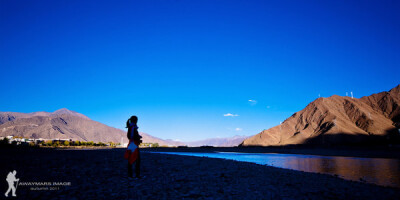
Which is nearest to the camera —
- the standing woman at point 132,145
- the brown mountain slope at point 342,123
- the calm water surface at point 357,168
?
the standing woman at point 132,145

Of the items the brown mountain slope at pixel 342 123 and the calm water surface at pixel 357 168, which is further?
the brown mountain slope at pixel 342 123

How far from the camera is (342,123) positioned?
5955 inches

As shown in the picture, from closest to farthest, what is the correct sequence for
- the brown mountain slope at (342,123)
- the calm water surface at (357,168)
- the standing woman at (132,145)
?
the standing woman at (132,145), the calm water surface at (357,168), the brown mountain slope at (342,123)

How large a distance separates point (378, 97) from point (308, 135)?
3053 inches

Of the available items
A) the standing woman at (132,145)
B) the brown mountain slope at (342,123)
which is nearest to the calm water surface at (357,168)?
the standing woman at (132,145)

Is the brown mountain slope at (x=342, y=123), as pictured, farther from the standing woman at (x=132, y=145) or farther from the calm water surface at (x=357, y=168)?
the standing woman at (x=132, y=145)

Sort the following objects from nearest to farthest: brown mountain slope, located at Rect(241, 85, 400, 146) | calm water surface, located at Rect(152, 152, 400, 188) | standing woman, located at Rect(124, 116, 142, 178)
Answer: standing woman, located at Rect(124, 116, 142, 178)
calm water surface, located at Rect(152, 152, 400, 188)
brown mountain slope, located at Rect(241, 85, 400, 146)

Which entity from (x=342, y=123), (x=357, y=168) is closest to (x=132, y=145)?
(x=357, y=168)

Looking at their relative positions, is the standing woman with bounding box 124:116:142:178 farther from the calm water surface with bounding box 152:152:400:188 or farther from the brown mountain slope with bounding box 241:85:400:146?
the brown mountain slope with bounding box 241:85:400:146

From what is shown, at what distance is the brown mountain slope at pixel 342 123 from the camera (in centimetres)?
13375

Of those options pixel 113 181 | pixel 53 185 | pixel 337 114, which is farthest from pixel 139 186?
pixel 337 114

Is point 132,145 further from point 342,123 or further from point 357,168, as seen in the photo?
point 342,123

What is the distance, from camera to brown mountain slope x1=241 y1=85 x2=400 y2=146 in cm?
13375

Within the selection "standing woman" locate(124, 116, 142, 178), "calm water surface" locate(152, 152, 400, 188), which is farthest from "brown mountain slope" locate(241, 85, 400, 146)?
"standing woman" locate(124, 116, 142, 178)
